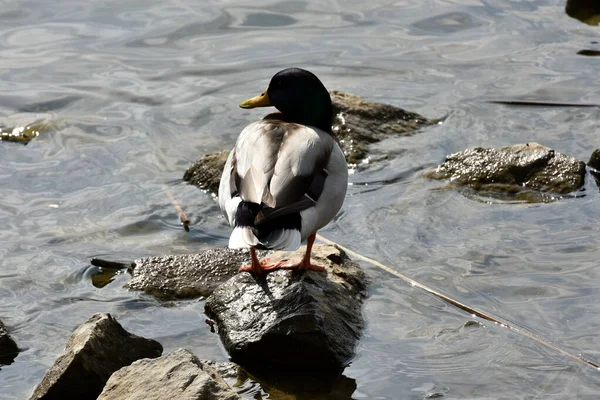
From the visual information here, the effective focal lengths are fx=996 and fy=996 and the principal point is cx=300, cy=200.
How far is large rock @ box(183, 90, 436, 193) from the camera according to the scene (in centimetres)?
749

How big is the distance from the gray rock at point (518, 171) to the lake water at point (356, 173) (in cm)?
19

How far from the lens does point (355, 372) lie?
482cm

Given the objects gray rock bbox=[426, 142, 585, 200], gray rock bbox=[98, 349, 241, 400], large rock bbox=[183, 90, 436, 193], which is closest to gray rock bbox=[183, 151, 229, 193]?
large rock bbox=[183, 90, 436, 193]

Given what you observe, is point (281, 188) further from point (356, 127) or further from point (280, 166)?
point (356, 127)

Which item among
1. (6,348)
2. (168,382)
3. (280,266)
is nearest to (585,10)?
(280,266)

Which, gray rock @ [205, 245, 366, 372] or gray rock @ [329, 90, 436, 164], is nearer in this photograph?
gray rock @ [205, 245, 366, 372]

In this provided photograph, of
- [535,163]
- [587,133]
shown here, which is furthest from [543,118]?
[535,163]

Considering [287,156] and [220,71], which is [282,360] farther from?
[220,71]

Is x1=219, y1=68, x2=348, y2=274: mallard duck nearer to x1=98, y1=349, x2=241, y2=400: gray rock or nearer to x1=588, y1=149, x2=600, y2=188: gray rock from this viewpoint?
x1=98, y1=349, x2=241, y2=400: gray rock

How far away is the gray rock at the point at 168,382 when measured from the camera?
12.6ft

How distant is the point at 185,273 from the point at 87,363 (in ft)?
4.78

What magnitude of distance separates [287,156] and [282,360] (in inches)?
43.9

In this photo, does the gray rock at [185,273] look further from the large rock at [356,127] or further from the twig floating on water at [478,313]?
the large rock at [356,127]

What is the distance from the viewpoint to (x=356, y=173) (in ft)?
25.0
